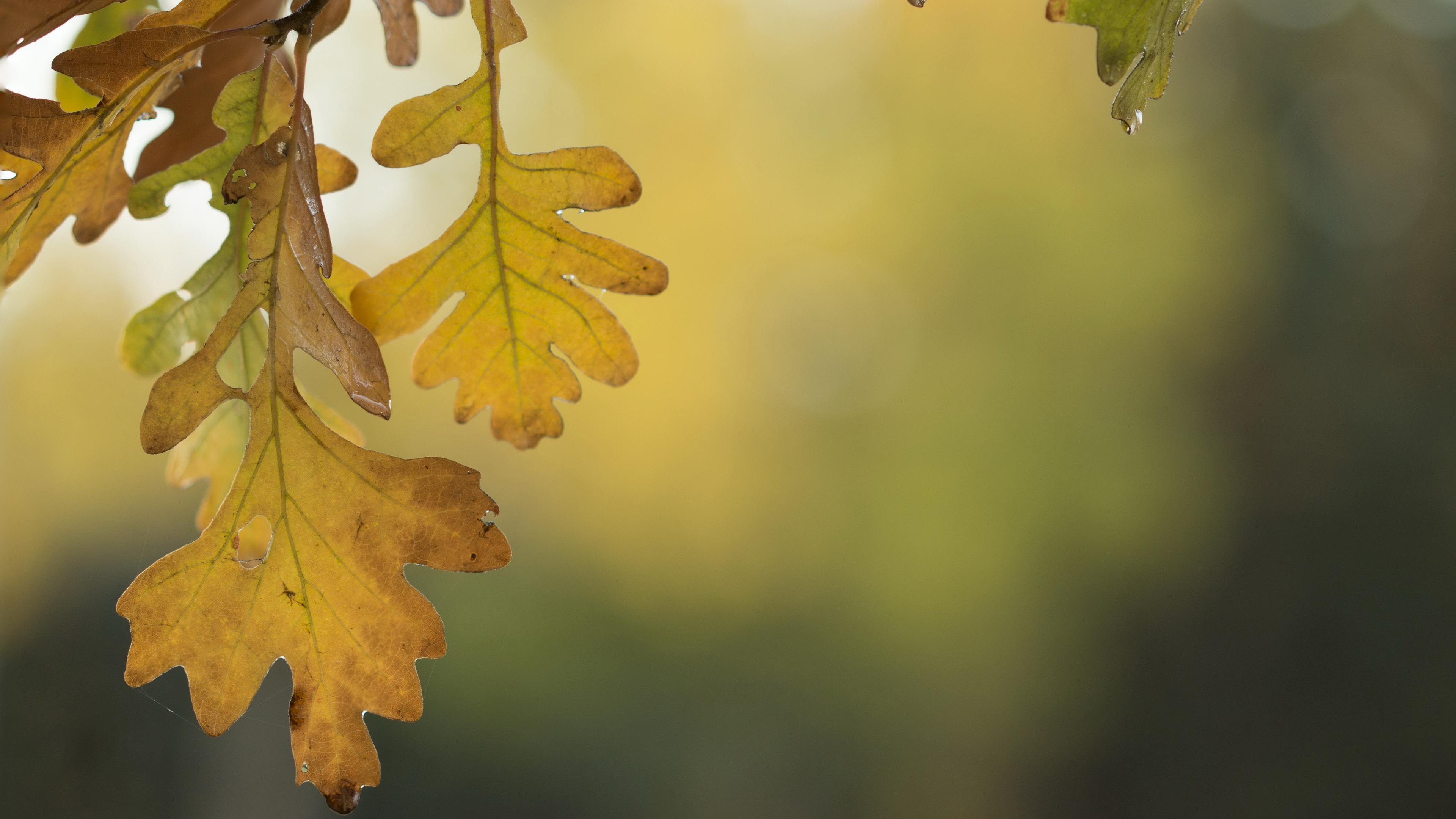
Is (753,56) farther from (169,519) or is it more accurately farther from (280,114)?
(280,114)

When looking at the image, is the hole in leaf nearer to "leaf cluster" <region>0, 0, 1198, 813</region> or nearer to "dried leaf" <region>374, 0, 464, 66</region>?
"leaf cluster" <region>0, 0, 1198, 813</region>

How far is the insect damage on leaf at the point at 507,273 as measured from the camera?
1.76ft

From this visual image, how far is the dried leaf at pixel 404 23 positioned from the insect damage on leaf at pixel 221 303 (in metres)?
0.10

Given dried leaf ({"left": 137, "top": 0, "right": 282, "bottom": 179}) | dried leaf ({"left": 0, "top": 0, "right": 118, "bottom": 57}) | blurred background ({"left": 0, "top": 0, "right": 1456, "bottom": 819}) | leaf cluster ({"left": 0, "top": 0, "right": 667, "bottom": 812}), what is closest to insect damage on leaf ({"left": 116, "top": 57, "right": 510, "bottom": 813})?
leaf cluster ({"left": 0, "top": 0, "right": 667, "bottom": 812})

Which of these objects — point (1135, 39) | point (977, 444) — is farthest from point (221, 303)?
point (977, 444)

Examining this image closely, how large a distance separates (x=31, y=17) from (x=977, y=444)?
7085mm

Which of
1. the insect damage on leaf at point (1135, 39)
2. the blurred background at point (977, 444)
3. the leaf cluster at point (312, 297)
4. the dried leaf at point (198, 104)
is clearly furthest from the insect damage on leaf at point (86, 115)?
the blurred background at point (977, 444)

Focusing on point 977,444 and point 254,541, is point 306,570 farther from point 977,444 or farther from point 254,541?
point 977,444

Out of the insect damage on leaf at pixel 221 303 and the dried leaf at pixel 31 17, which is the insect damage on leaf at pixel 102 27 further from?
the dried leaf at pixel 31 17

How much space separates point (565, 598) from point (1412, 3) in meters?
7.85

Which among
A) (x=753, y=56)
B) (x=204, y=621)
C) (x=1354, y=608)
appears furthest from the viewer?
(x=753, y=56)

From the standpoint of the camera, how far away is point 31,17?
44 centimetres

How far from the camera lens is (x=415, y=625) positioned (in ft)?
1.57

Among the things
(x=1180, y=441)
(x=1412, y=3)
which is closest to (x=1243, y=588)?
(x=1180, y=441)
